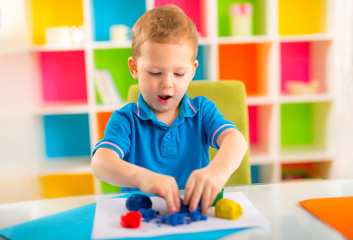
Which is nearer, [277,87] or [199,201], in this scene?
[199,201]

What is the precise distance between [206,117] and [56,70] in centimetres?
191

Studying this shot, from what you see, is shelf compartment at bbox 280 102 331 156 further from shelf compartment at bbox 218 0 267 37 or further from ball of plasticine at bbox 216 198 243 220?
ball of plasticine at bbox 216 198 243 220

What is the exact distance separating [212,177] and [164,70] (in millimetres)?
278

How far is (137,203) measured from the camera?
779 millimetres

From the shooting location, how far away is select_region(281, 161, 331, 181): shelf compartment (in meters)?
2.84

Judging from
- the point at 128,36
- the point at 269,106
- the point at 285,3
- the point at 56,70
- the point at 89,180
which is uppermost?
the point at 285,3

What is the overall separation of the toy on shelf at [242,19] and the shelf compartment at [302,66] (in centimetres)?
40

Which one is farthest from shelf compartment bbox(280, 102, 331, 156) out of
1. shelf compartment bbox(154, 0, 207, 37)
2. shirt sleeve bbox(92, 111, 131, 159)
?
shirt sleeve bbox(92, 111, 131, 159)

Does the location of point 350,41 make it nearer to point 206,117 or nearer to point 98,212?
point 206,117

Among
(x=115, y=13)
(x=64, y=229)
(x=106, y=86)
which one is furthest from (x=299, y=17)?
(x=64, y=229)

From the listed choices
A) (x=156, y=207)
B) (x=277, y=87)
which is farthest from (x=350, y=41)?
(x=156, y=207)

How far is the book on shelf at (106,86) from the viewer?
2.57m

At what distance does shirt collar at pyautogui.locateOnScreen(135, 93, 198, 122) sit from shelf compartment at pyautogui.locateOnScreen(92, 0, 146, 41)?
1737 mm

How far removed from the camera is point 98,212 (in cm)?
79
